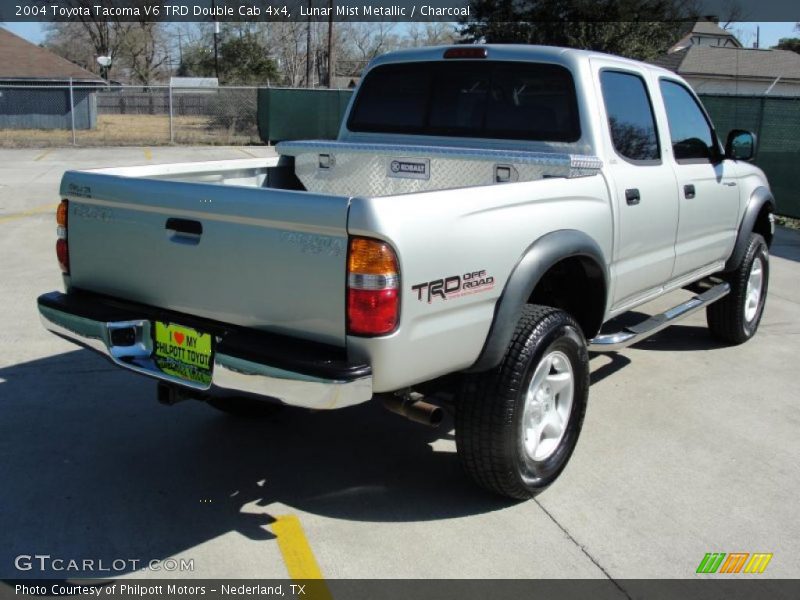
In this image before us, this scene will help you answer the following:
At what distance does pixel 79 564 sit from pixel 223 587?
61 cm

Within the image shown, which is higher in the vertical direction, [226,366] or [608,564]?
[226,366]

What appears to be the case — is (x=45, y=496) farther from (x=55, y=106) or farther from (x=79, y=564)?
(x=55, y=106)

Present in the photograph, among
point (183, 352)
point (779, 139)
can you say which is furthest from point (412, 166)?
point (779, 139)

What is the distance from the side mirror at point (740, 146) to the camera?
569 centimetres

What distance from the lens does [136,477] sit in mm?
3963

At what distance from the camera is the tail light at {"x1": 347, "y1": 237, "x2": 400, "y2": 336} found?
2.85 m

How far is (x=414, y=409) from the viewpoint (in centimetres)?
339

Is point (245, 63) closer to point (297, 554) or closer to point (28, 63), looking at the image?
point (28, 63)

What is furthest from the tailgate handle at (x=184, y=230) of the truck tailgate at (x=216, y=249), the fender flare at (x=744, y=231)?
the fender flare at (x=744, y=231)

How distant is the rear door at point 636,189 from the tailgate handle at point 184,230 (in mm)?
2153

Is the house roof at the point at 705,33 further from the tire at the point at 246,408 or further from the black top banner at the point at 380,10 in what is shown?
the tire at the point at 246,408

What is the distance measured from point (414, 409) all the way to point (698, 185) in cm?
285

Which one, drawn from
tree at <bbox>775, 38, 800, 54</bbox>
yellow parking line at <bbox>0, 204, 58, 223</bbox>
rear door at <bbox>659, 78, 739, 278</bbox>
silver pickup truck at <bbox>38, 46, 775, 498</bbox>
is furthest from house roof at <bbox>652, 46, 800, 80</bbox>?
silver pickup truck at <bbox>38, 46, 775, 498</bbox>

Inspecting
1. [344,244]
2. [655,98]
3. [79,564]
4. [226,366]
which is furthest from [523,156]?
[79,564]
